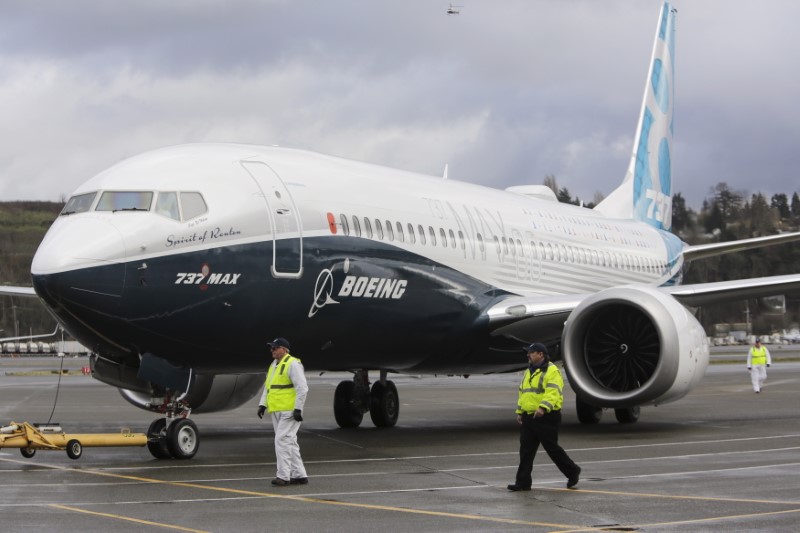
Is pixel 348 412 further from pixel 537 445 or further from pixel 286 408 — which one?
pixel 537 445

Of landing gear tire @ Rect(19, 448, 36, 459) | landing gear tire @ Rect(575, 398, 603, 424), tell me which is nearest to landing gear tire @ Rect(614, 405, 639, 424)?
landing gear tire @ Rect(575, 398, 603, 424)

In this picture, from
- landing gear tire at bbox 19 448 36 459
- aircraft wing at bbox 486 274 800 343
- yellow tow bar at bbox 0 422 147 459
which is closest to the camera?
yellow tow bar at bbox 0 422 147 459

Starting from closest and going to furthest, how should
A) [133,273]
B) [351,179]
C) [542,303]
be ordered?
1. [133,273]
2. [351,179]
3. [542,303]

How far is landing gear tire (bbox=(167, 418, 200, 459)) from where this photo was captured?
13836mm

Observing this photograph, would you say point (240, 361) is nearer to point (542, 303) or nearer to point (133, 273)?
point (133, 273)

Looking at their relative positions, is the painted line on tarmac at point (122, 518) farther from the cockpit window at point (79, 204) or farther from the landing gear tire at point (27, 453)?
the cockpit window at point (79, 204)

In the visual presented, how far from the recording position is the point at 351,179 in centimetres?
1672

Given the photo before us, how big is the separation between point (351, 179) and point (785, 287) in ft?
23.5

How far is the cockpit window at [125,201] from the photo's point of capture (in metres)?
13.5

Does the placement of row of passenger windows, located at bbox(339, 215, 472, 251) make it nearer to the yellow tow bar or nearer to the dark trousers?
the yellow tow bar

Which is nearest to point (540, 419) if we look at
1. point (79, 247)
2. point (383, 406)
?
point (79, 247)

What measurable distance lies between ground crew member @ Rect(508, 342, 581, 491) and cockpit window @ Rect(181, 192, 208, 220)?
14.4 ft

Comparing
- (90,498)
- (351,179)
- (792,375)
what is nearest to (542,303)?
(351,179)

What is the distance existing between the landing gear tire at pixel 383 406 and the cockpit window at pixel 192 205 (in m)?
7.31
